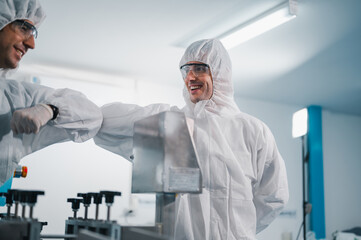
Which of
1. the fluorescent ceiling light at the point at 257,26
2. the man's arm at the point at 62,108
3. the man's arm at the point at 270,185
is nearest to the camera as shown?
the man's arm at the point at 62,108

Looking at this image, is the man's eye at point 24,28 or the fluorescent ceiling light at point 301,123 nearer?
the man's eye at point 24,28

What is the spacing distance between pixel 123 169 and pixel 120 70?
1177mm

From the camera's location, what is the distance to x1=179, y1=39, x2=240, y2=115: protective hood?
1.64m

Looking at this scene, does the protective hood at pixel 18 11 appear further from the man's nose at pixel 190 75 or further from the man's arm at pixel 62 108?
the man's nose at pixel 190 75

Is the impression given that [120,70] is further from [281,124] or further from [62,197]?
[281,124]

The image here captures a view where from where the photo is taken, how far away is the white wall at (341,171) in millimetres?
5508

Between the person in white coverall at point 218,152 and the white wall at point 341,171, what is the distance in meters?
4.30

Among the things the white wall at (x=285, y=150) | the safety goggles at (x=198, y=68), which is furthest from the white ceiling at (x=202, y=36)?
the safety goggles at (x=198, y=68)

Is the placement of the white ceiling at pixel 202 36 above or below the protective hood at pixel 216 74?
above

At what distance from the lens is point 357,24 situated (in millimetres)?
2980

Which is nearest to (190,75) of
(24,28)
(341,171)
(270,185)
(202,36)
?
(270,185)

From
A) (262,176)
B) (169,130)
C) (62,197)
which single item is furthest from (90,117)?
(62,197)

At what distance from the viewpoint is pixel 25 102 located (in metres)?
1.26

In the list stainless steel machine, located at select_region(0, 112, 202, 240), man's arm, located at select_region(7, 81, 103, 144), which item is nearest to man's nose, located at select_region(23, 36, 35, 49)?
man's arm, located at select_region(7, 81, 103, 144)
